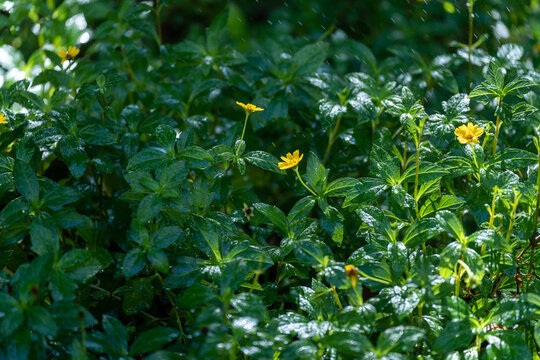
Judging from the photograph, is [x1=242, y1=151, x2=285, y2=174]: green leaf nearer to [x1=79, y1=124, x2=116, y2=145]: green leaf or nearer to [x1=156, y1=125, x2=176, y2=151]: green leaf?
[x1=156, y1=125, x2=176, y2=151]: green leaf

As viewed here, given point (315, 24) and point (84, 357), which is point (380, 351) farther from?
point (315, 24)

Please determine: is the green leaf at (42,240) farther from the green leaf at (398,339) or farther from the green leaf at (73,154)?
the green leaf at (398,339)

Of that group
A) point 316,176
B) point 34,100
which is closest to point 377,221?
point 316,176

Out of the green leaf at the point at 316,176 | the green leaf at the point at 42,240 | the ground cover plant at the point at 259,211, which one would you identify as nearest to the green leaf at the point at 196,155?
the ground cover plant at the point at 259,211

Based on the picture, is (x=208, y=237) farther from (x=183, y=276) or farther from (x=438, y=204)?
(x=438, y=204)

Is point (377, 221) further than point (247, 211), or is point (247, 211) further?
point (247, 211)

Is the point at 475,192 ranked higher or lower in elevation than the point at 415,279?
higher

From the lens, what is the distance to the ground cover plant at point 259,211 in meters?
1.12

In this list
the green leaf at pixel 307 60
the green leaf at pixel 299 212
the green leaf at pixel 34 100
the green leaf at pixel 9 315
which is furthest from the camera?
the green leaf at pixel 307 60

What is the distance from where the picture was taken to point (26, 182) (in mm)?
1279

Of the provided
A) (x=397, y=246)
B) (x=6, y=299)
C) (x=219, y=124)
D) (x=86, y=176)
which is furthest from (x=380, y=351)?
(x=219, y=124)

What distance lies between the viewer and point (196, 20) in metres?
3.76

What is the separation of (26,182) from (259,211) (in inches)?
21.1

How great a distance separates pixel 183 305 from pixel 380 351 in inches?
15.7
